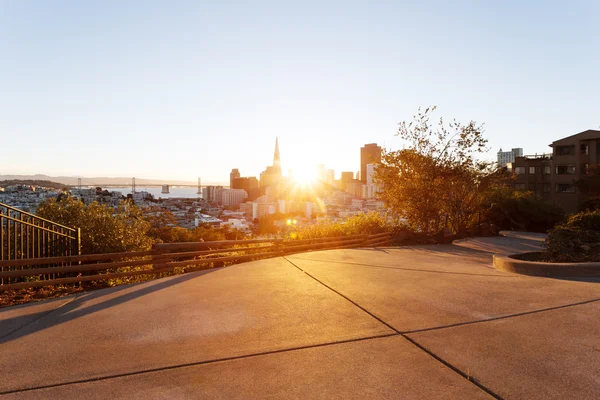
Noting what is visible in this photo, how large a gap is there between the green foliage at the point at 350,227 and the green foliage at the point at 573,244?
6.68 m

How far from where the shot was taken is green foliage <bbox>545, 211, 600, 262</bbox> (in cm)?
852

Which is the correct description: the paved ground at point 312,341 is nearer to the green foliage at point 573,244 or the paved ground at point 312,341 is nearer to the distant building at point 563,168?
the green foliage at point 573,244

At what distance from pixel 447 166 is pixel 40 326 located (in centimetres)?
1589

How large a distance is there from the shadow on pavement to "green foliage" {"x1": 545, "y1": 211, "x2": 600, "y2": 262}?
25.7 ft

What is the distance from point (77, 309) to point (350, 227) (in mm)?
10990

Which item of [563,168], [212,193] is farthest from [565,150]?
[212,193]

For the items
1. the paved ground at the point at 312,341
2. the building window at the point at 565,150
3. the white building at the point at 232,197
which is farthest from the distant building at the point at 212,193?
the building window at the point at 565,150

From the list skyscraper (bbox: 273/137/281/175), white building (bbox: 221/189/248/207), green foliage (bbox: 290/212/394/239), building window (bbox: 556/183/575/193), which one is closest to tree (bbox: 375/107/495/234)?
green foliage (bbox: 290/212/394/239)

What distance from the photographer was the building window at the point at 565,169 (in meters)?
54.5

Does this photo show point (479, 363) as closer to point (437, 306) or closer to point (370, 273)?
point (437, 306)

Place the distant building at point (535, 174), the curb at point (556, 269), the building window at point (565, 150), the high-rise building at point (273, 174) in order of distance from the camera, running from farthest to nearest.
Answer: the high-rise building at point (273, 174) < the distant building at point (535, 174) < the building window at point (565, 150) < the curb at point (556, 269)

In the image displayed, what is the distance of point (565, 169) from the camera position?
55.5 meters

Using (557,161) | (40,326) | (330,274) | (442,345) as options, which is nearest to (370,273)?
(330,274)

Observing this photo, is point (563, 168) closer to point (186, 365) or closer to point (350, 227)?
point (350, 227)
